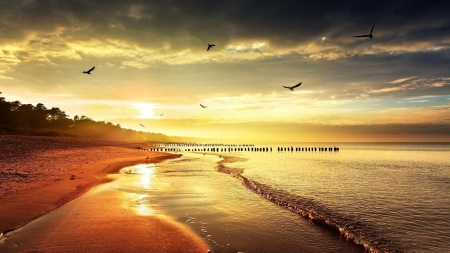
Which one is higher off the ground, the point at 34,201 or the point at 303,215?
the point at 34,201

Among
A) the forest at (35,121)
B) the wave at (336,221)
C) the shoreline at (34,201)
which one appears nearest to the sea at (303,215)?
the wave at (336,221)

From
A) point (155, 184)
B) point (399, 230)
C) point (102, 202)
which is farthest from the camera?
point (155, 184)

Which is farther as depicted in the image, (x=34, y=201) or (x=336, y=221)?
(x=34, y=201)

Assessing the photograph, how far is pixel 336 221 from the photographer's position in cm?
1200

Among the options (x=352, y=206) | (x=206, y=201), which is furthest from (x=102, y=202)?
(x=352, y=206)

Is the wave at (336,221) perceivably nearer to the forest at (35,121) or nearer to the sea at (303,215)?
the sea at (303,215)

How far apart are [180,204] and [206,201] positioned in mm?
1590

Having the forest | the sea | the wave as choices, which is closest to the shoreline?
the sea

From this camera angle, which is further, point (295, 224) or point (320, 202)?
point (320, 202)

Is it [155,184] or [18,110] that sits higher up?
[18,110]

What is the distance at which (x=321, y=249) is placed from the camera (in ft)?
28.9

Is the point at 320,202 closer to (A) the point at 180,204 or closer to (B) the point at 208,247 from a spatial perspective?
(A) the point at 180,204

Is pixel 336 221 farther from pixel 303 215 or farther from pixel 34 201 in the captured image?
pixel 34 201

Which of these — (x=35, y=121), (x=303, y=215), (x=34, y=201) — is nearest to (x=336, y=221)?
(x=303, y=215)
